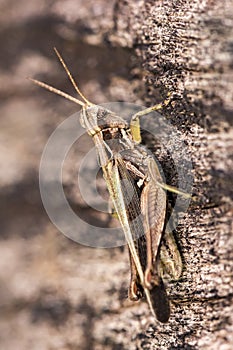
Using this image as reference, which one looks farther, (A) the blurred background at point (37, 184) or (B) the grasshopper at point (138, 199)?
(A) the blurred background at point (37, 184)

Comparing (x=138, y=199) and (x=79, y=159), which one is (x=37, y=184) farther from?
(x=138, y=199)


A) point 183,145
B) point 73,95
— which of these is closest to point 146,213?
point 183,145

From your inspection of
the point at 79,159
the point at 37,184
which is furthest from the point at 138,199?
the point at 37,184

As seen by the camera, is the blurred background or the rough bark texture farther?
the blurred background

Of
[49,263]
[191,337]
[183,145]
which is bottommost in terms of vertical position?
[49,263]

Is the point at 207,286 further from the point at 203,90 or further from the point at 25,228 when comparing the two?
the point at 25,228
